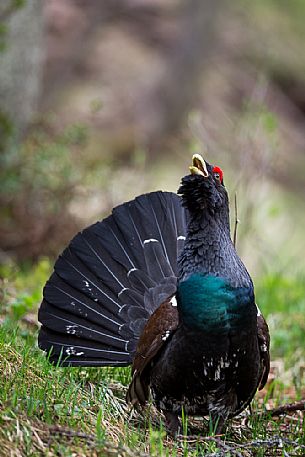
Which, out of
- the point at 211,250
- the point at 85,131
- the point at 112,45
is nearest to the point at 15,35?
the point at 85,131

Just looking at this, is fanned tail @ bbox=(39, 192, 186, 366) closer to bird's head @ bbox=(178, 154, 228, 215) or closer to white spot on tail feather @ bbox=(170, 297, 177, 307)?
white spot on tail feather @ bbox=(170, 297, 177, 307)

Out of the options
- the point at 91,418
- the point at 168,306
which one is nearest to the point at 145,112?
the point at 168,306

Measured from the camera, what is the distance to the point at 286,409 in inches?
187

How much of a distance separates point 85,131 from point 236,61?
13.8 meters

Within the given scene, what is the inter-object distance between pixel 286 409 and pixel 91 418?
130cm

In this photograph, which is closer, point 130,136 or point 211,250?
point 211,250

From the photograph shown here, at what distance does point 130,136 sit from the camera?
1745 cm

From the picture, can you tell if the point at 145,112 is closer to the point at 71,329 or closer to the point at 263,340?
the point at 71,329

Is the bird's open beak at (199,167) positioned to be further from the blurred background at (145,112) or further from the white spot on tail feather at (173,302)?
the blurred background at (145,112)

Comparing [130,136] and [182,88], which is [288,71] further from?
[130,136]

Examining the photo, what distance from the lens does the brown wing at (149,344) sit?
177 inches

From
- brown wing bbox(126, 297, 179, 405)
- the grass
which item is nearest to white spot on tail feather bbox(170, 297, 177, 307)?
brown wing bbox(126, 297, 179, 405)

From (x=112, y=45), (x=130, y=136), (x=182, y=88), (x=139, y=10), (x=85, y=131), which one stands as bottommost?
A: (x=85, y=131)

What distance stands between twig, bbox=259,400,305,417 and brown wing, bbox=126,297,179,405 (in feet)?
2.43
